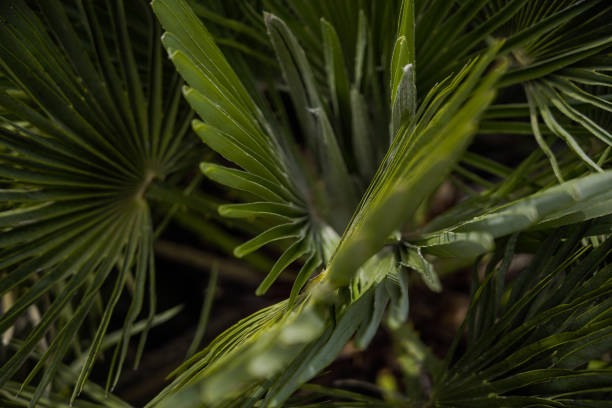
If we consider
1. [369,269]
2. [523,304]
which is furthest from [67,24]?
[523,304]

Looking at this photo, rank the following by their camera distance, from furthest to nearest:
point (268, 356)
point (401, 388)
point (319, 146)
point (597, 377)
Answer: point (401, 388) < point (319, 146) < point (597, 377) < point (268, 356)

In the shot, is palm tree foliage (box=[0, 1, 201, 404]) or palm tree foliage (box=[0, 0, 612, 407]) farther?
palm tree foliage (box=[0, 1, 201, 404])

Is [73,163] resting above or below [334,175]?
above

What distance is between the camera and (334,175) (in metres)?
0.69

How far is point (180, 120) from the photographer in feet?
2.58

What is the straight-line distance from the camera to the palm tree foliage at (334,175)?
1.18 ft

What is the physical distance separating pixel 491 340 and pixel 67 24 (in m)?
0.70

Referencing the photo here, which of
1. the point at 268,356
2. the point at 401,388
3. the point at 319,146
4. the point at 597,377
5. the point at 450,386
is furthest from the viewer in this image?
the point at 401,388

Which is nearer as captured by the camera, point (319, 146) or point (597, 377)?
point (597, 377)

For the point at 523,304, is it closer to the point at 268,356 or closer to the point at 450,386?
the point at 450,386

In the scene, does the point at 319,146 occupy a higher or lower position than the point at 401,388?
higher

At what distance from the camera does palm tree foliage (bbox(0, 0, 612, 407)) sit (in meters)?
0.36

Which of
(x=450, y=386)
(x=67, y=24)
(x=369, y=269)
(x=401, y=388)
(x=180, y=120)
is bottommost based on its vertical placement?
(x=401, y=388)

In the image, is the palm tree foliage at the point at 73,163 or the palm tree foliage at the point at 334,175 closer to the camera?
the palm tree foliage at the point at 334,175
